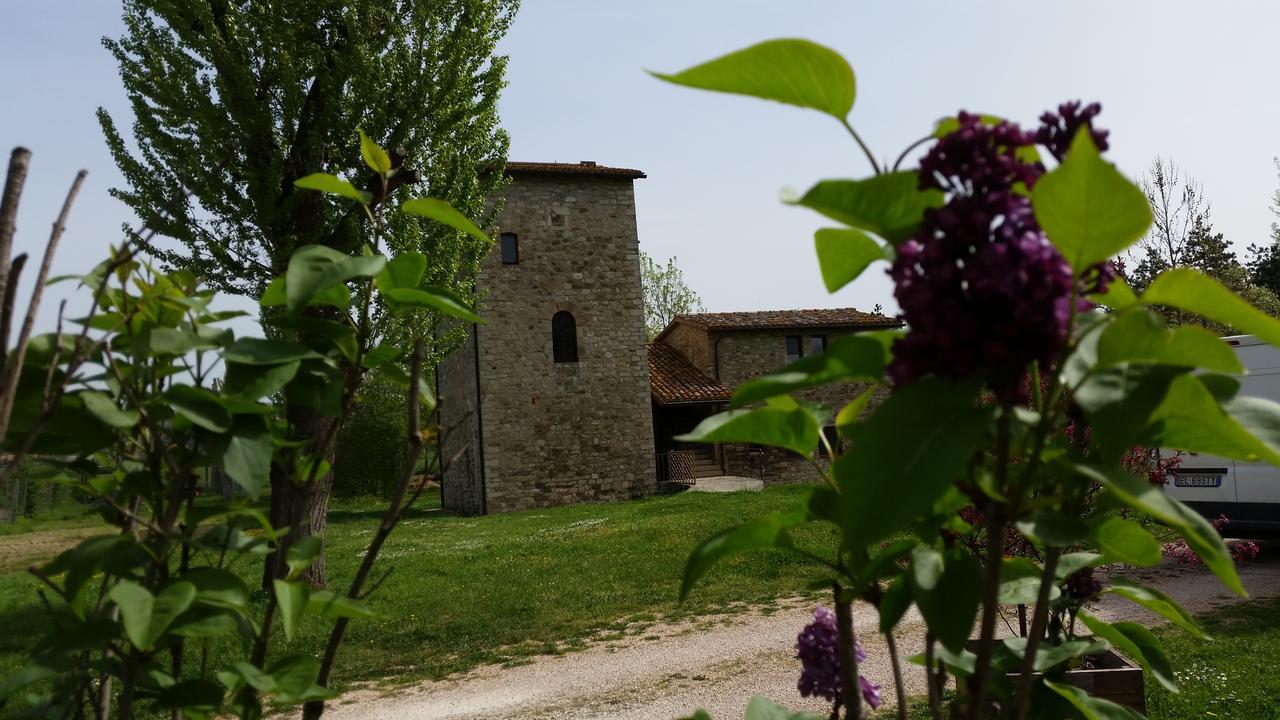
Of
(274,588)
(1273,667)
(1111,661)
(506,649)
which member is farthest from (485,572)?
(274,588)

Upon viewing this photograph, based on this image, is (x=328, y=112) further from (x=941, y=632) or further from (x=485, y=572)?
(x=941, y=632)

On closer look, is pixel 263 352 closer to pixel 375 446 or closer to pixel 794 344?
pixel 794 344

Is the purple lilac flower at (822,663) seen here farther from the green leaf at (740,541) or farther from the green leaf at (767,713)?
the green leaf at (740,541)

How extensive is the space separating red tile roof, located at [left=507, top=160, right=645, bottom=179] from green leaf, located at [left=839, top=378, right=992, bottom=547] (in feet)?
65.8

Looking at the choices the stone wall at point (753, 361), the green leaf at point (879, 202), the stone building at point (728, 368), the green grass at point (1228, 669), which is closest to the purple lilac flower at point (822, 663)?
the green leaf at point (879, 202)

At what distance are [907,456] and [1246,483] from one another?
10114 mm

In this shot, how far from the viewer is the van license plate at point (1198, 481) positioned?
8859 mm

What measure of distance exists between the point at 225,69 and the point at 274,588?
30.7ft

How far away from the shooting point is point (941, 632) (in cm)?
74

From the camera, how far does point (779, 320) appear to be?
24.1m

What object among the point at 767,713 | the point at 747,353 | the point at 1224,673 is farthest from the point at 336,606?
the point at 747,353

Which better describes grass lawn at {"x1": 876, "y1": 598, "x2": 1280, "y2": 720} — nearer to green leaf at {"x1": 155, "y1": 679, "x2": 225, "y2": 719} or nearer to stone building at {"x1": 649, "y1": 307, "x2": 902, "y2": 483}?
green leaf at {"x1": 155, "y1": 679, "x2": 225, "y2": 719}

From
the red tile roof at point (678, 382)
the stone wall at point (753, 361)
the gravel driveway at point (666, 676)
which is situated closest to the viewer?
the gravel driveway at point (666, 676)

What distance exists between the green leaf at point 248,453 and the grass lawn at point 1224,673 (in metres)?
4.32
